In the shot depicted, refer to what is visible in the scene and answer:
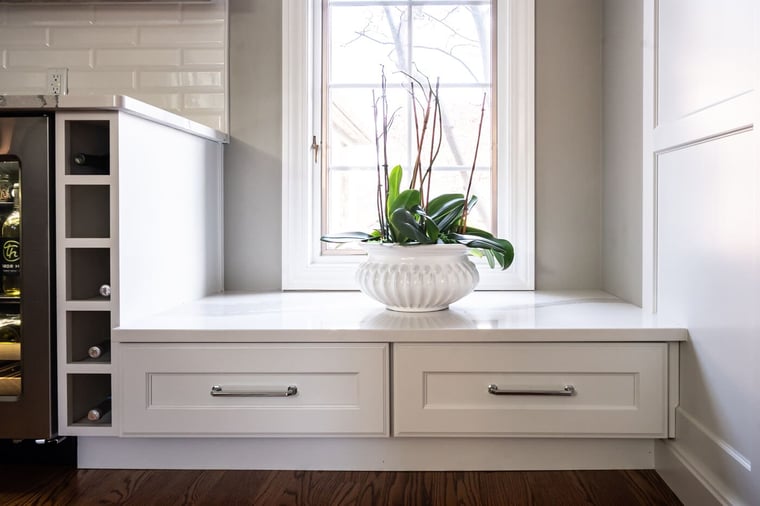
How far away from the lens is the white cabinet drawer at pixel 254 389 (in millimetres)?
1465

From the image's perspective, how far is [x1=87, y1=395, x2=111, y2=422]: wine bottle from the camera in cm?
150

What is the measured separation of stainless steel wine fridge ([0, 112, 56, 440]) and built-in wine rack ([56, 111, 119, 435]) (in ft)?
0.08

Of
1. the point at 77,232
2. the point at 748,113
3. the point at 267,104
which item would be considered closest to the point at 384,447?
the point at 77,232

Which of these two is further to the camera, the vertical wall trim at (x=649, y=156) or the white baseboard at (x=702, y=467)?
the vertical wall trim at (x=649, y=156)

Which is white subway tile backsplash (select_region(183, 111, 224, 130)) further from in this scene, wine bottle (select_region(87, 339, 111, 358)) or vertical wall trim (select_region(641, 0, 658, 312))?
vertical wall trim (select_region(641, 0, 658, 312))

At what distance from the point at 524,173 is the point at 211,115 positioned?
3.61 ft

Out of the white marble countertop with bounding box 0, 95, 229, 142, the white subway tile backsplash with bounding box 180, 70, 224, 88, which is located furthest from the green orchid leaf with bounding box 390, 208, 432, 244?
the white subway tile backsplash with bounding box 180, 70, 224, 88

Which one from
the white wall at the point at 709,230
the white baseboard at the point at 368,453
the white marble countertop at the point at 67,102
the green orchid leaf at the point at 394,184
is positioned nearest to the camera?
the white wall at the point at 709,230

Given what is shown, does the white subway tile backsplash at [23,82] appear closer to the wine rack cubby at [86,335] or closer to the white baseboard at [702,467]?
the wine rack cubby at [86,335]

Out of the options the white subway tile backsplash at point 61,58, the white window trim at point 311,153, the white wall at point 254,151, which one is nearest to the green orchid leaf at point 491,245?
the white window trim at point 311,153

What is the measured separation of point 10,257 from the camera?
5.02 ft

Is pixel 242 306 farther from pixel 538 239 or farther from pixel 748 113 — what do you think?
pixel 748 113

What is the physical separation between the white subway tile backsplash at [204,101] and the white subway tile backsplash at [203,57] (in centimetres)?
11

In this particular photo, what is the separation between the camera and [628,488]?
1438 mm
